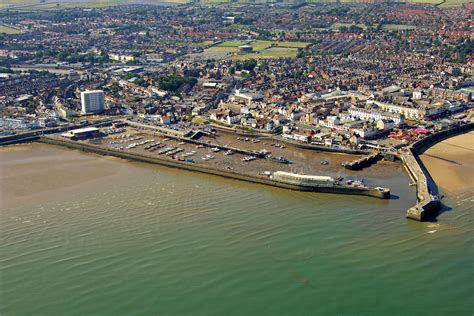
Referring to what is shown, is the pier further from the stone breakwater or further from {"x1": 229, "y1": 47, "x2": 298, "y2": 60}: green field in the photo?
{"x1": 229, "y1": 47, "x2": 298, "y2": 60}: green field

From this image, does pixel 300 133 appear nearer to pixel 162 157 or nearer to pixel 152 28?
pixel 162 157

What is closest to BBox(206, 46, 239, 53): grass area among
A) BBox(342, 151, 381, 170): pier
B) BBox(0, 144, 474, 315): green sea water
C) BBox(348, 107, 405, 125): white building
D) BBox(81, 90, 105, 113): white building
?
BBox(81, 90, 105, 113): white building

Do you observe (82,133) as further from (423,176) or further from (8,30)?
(8,30)

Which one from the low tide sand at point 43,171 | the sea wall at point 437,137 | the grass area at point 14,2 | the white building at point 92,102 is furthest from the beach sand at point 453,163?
the grass area at point 14,2

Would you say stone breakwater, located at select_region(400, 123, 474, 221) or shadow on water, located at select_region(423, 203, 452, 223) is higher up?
stone breakwater, located at select_region(400, 123, 474, 221)

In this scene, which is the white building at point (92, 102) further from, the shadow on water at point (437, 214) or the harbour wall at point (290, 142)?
the shadow on water at point (437, 214)

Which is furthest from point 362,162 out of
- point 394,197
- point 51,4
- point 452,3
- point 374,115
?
point 51,4

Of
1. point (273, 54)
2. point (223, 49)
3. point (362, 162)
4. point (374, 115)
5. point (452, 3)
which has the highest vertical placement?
point (452, 3)
